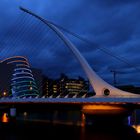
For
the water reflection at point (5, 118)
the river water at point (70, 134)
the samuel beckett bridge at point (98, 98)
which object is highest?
the samuel beckett bridge at point (98, 98)

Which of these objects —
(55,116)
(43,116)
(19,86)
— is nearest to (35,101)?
(55,116)

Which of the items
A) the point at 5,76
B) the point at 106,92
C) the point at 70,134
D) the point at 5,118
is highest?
the point at 5,76

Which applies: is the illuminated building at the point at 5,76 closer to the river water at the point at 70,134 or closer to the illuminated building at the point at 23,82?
the illuminated building at the point at 23,82

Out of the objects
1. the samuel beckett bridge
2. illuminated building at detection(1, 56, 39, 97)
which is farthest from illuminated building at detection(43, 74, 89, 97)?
the samuel beckett bridge

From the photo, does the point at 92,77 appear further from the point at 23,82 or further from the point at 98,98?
the point at 23,82

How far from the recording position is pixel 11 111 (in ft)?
258

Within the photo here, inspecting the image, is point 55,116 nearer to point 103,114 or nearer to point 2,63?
point 103,114

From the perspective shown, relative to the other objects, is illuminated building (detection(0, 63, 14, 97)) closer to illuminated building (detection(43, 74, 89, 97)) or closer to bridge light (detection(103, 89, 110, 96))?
illuminated building (detection(43, 74, 89, 97))

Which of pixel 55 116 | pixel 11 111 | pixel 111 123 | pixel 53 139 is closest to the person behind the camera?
pixel 53 139

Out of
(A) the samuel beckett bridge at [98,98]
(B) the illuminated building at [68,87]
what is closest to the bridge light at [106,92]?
(A) the samuel beckett bridge at [98,98]

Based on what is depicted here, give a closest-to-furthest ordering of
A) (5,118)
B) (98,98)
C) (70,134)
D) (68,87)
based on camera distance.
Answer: (70,134), (98,98), (5,118), (68,87)

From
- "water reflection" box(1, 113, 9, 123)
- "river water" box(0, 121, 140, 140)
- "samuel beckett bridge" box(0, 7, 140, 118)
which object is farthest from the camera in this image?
"water reflection" box(1, 113, 9, 123)

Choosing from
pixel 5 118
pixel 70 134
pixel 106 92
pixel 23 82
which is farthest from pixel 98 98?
pixel 23 82

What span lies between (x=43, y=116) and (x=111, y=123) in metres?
42.3
